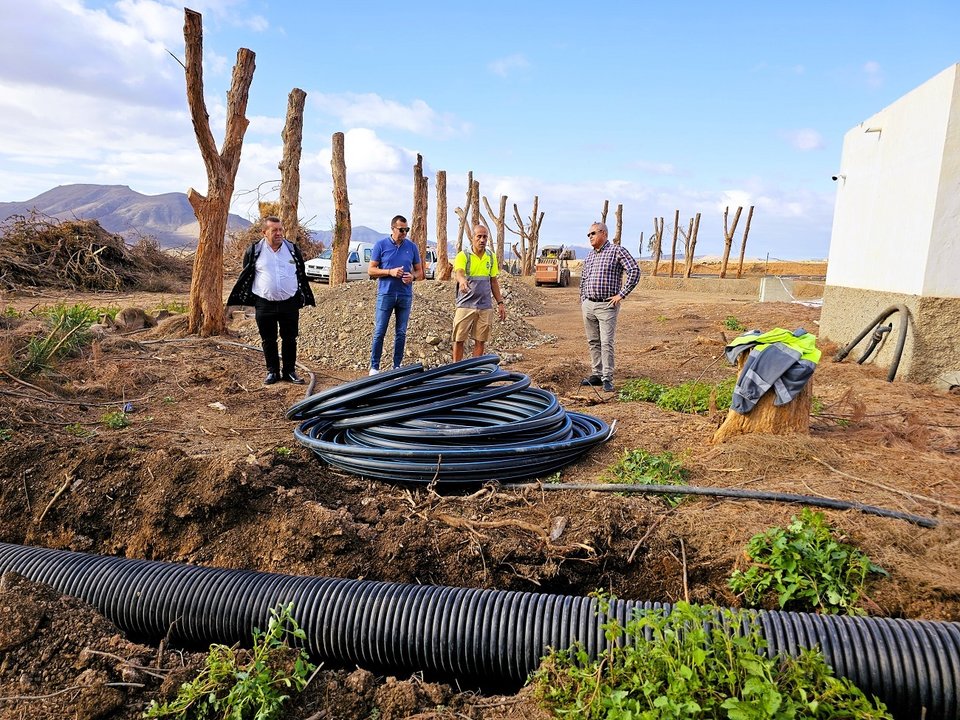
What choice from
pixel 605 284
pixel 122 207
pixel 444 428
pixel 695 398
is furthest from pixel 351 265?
pixel 122 207

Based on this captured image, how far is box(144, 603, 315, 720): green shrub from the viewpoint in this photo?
6.98 feet

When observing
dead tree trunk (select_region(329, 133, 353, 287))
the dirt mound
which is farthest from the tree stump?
the dirt mound

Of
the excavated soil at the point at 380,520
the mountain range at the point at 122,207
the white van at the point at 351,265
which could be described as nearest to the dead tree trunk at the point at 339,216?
the white van at the point at 351,265

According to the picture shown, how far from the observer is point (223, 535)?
11.7 ft

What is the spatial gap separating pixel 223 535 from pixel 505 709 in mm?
2058

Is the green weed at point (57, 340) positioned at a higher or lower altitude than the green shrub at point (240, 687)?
higher

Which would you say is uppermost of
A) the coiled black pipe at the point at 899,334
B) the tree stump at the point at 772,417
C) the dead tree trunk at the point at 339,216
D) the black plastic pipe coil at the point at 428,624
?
the dead tree trunk at the point at 339,216

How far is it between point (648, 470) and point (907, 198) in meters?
6.12

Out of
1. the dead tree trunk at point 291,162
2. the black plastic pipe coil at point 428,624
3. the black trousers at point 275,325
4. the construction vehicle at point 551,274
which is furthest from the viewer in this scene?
the construction vehicle at point 551,274

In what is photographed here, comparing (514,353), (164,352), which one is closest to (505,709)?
(164,352)

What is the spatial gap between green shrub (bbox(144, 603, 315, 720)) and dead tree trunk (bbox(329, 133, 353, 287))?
13745mm

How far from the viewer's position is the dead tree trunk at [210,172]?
902 cm

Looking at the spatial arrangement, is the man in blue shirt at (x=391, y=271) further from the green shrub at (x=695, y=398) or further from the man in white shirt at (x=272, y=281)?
the green shrub at (x=695, y=398)

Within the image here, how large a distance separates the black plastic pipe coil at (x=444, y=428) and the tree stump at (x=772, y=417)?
0.94 m
